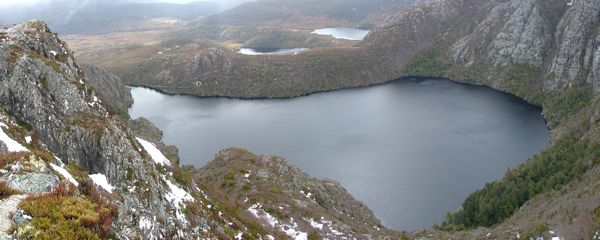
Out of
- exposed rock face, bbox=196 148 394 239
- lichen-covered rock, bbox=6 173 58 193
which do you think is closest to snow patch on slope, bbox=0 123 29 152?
lichen-covered rock, bbox=6 173 58 193

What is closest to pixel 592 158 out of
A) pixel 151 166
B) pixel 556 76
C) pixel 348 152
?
pixel 348 152

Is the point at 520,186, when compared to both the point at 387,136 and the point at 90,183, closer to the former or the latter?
the point at 387,136

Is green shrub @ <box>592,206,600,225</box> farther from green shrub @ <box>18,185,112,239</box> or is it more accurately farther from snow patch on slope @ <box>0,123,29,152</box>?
snow patch on slope @ <box>0,123,29,152</box>

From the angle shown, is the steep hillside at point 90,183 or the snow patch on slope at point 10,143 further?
the snow patch on slope at point 10,143

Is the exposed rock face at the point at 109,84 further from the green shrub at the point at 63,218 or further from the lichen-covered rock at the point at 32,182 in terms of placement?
the green shrub at the point at 63,218

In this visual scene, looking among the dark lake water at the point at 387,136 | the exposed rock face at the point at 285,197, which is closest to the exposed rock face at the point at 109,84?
the dark lake water at the point at 387,136

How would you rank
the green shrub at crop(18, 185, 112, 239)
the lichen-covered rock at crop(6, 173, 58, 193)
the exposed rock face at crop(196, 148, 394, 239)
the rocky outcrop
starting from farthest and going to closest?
the exposed rock face at crop(196, 148, 394, 239) → the rocky outcrop → the lichen-covered rock at crop(6, 173, 58, 193) → the green shrub at crop(18, 185, 112, 239)

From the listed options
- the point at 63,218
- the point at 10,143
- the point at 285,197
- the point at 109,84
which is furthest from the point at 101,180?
the point at 109,84

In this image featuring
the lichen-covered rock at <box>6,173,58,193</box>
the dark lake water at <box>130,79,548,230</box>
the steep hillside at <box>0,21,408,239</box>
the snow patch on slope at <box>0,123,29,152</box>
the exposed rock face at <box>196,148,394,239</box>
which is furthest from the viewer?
the dark lake water at <box>130,79,548,230</box>

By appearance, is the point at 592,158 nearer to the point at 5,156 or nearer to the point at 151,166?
the point at 151,166
